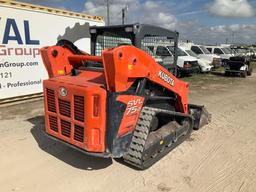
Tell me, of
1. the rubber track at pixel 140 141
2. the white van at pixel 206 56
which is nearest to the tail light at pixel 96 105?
the rubber track at pixel 140 141

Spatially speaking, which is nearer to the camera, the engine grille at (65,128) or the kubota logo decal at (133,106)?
the kubota logo decal at (133,106)

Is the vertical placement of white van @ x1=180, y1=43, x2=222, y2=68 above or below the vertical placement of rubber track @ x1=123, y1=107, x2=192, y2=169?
above

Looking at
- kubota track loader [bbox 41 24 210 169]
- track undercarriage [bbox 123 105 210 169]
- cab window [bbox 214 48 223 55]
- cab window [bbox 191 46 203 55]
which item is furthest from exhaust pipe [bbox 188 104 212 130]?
cab window [bbox 214 48 223 55]

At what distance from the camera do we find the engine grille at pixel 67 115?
132 inches

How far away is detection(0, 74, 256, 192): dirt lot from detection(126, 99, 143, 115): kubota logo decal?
944 mm

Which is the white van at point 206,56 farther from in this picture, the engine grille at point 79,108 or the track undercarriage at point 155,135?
the engine grille at point 79,108

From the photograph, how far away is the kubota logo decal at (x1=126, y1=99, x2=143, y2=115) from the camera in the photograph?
3464 mm

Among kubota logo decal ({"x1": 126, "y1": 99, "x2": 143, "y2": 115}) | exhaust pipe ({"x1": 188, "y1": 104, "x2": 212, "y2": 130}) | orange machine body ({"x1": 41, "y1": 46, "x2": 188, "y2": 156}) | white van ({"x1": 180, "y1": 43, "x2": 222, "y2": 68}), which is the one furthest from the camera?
white van ({"x1": 180, "y1": 43, "x2": 222, "y2": 68})

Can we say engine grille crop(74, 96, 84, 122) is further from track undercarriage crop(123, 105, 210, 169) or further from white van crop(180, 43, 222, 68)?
white van crop(180, 43, 222, 68)

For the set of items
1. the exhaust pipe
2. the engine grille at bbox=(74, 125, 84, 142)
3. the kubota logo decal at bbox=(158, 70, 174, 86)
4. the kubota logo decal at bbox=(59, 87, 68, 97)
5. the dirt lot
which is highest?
the kubota logo decal at bbox=(158, 70, 174, 86)

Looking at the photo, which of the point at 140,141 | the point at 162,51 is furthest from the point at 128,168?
the point at 162,51

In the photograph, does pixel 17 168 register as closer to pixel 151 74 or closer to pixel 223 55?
pixel 151 74

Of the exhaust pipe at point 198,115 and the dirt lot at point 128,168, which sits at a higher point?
the exhaust pipe at point 198,115

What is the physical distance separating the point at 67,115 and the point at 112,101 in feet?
2.52
